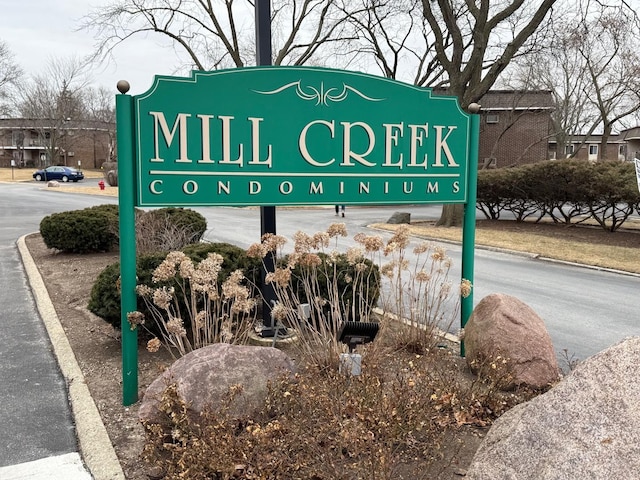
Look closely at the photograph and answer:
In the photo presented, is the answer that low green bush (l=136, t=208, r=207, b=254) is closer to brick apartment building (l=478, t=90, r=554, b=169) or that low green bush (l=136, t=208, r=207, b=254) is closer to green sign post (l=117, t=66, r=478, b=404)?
green sign post (l=117, t=66, r=478, b=404)

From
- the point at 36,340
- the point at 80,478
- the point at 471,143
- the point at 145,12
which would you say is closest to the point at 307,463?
the point at 80,478

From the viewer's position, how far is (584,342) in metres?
5.64

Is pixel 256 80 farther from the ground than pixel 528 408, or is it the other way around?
pixel 256 80

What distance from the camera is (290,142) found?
4.30 meters

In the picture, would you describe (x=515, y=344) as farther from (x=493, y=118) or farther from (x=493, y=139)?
(x=493, y=139)

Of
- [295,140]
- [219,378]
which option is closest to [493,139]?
[295,140]

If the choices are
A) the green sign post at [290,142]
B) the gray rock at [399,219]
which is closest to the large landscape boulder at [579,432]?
the green sign post at [290,142]

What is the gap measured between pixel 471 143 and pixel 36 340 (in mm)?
4447

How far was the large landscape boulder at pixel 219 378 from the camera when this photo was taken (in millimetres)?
3105

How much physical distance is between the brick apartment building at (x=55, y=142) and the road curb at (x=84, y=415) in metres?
58.8

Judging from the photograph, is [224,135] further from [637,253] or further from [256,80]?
[637,253]

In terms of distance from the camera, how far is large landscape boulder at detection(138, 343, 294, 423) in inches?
122

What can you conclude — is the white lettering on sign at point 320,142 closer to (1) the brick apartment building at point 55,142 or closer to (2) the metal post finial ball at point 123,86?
(2) the metal post finial ball at point 123,86

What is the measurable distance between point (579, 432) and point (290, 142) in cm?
295
